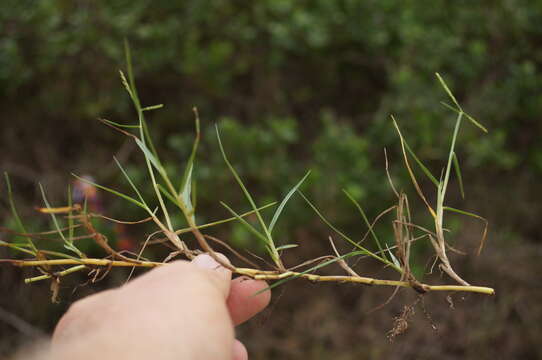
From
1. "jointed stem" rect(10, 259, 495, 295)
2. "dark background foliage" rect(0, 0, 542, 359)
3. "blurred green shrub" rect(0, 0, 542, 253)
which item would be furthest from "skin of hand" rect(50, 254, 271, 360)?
"blurred green shrub" rect(0, 0, 542, 253)

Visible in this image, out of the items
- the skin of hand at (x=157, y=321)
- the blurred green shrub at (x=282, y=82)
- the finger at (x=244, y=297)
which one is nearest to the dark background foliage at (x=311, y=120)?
the blurred green shrub at (x=282, y=82)

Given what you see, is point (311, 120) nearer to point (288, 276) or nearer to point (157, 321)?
point (288, 276)

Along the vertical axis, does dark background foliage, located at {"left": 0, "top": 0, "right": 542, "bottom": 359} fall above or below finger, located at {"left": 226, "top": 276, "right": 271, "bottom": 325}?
below

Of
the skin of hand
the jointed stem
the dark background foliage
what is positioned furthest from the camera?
the dark background foliage

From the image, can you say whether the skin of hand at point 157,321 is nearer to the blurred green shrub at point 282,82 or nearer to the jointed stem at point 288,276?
the jointed stem at point 288,276

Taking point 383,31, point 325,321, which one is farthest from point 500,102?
point 325,321

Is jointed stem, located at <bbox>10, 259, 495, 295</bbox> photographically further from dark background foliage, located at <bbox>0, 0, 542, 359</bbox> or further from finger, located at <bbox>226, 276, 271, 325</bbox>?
dark background foliage, located at <bbox>0, 0, 542, 359</bbox>
